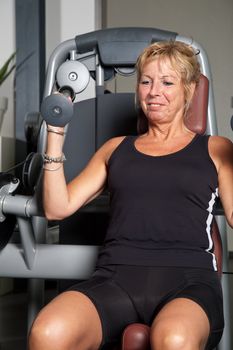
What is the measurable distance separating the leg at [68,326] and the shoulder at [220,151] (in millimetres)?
509

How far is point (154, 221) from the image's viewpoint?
1.33 meters

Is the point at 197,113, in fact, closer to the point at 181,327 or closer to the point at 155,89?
the point at 155,89

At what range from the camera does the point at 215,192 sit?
54.6 inches

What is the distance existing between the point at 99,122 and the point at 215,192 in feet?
2.00

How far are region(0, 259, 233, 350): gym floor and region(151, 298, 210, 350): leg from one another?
1.14 metres

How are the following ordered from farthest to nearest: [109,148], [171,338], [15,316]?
1. [15,316]
2. [109,148]
3. [171,338]

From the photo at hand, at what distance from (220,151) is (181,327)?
1.79ft

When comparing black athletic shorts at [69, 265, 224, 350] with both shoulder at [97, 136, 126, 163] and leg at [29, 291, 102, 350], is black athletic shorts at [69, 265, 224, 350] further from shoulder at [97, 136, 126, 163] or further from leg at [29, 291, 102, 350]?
shoulder at [97, 136, 126, 163]

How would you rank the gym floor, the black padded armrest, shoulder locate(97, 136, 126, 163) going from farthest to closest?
the gym floor
the black padded armrest
shoulder locate(97, 136, 126, 163)

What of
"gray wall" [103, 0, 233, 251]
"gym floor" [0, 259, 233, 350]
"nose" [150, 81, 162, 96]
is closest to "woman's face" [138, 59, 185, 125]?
"nose" [150, 81, 162, 96]

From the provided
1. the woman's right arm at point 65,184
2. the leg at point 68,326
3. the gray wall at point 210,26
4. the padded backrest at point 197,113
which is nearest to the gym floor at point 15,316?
the woman's right arm at point 65,184

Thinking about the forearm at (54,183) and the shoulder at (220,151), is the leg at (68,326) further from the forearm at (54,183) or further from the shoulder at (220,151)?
the shoulder at (220,151)

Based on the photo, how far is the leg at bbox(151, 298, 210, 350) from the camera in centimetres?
103

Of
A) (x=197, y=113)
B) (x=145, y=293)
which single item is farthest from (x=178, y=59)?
(x=145, y=293)
